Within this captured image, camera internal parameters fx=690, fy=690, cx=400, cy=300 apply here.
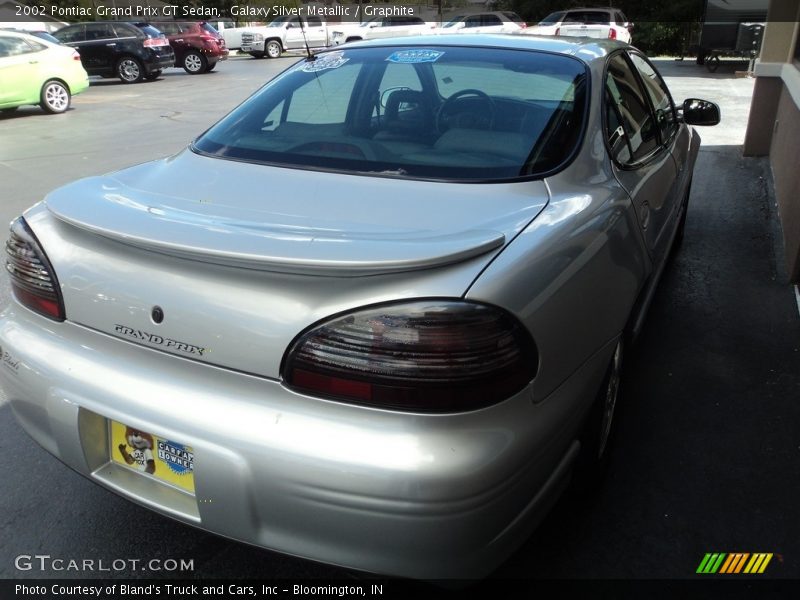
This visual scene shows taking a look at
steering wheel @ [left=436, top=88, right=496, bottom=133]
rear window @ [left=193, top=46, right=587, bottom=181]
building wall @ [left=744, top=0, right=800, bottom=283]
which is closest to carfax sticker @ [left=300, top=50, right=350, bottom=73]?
rear window @ [left=193, top=46, right=587, bottom=181]

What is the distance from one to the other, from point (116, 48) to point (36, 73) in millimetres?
6453

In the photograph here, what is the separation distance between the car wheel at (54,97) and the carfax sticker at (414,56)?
37.4 feet

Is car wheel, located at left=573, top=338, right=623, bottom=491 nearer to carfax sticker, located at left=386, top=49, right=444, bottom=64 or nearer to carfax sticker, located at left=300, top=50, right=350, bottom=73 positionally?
carfax sticker, located at left=386, top=49, right=444, bottom=64

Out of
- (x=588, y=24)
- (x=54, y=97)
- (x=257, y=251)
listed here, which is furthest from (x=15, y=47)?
(x=588, y=24)

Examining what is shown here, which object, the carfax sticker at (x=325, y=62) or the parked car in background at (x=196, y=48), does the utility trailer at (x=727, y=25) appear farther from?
the carfax sticker at (x=325, y=62)

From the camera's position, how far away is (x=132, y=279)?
1.81 m

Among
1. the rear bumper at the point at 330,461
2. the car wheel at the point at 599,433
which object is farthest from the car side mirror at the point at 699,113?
the rear bumper at the point at 330,461

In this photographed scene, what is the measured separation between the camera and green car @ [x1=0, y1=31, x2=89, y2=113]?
11.5 metres

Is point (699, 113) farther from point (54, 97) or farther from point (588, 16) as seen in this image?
point (588, 16)

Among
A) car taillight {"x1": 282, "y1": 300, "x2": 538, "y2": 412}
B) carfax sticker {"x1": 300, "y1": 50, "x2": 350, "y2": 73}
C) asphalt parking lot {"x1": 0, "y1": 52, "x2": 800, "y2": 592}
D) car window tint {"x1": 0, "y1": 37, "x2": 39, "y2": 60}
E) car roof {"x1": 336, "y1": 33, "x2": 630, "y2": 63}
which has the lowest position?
asphalt parking lot {"x1": 0, "y1": 52, "x2": 800, "y2": 592}

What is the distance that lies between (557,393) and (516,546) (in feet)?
1.33

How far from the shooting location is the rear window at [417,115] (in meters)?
2.34

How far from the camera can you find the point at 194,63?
810 inches

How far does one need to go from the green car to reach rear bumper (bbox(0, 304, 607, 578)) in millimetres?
11774
